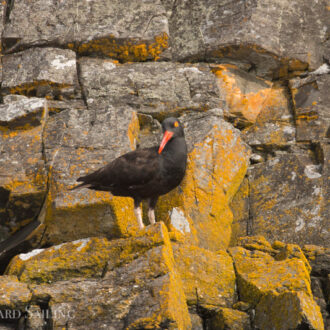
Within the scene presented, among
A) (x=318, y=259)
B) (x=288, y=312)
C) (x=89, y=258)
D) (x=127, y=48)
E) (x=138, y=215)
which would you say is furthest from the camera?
(x=127, y=48)

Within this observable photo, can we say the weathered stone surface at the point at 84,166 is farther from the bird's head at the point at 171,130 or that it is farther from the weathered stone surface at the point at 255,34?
the weathered stone surface at the point at 255,34

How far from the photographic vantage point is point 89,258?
272 inches

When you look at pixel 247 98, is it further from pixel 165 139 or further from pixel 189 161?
pixel 165 139

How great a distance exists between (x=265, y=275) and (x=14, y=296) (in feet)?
9.73

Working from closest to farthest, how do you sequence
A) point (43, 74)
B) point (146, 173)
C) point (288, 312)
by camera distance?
1. point (288, 312)
2. point (146, 173)
3. point (43, 74)

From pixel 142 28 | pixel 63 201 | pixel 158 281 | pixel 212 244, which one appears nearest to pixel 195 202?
pixel 212 244

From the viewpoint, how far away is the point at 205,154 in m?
9.12

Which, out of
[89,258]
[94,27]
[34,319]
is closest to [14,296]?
[34,319]

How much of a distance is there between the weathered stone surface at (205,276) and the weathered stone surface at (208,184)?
1.02 meters

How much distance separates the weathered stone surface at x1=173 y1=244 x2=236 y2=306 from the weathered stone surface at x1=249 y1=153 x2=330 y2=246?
5.78 feet

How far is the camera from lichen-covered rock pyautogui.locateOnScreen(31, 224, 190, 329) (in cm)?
564

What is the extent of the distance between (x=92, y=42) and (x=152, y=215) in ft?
14.5

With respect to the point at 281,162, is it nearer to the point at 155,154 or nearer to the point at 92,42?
the point at 155,154

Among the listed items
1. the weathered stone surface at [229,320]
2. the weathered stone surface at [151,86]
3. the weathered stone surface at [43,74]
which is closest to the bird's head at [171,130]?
the weathered stone surface at [151,86]
